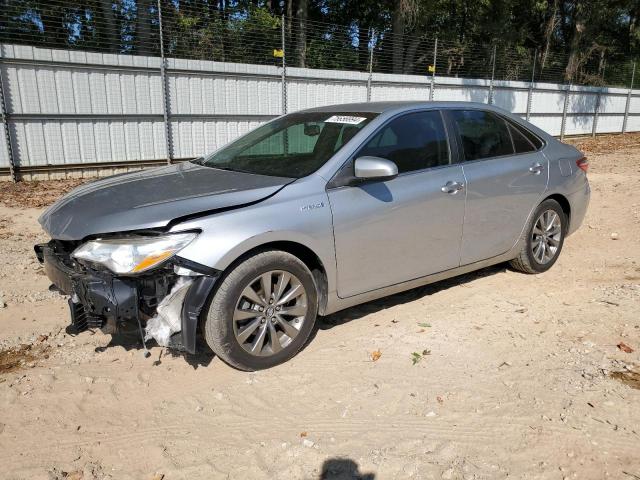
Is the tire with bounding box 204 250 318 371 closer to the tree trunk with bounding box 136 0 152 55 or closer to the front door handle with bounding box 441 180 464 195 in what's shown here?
the front door handle with bounding box 441 180 464 195

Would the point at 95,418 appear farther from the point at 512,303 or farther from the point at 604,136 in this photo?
the point at 604,136

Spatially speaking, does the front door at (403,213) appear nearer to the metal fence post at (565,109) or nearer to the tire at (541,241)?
the tire at (541,241)

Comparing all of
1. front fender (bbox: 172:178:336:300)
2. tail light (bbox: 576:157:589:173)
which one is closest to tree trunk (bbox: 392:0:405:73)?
tail light (bbox: 576:157:589:173)

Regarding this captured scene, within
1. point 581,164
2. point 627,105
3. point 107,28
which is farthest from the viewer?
point 627,105

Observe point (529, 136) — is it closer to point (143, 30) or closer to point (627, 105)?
point (143, 30)

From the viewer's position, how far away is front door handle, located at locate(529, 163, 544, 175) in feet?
16.2

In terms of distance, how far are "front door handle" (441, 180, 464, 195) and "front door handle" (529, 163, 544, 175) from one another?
3.36ft

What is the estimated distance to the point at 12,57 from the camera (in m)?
9.49

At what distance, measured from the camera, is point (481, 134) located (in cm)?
470

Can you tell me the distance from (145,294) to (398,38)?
16453 millimetres

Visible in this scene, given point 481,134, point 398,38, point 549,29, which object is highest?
point 549,29

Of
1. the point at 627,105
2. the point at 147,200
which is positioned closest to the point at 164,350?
the point at 147,200

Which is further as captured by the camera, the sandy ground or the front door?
the front door

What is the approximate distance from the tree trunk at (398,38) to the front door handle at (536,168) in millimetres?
11735
